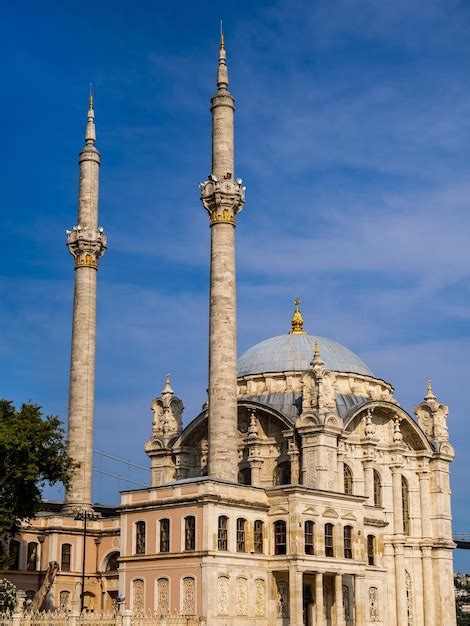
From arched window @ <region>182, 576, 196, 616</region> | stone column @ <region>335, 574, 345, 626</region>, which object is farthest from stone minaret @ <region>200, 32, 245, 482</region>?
stone column @ <region>335, 574, 345, 626</region>

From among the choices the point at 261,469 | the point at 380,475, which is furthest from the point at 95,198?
the point at 380,475

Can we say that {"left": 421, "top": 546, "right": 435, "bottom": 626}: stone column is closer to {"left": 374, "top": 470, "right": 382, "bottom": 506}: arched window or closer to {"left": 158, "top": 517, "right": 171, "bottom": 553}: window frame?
{"left": 374, "top": 470, "right": 382, "bottom": 506}: arched window

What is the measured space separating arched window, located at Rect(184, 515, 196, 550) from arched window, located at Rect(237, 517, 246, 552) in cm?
225

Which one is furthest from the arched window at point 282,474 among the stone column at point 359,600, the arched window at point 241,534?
the arched window at point 241,534

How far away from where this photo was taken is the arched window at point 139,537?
1832 inches

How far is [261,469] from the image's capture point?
57.8 m

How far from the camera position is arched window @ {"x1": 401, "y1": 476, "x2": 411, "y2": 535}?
62656 mm

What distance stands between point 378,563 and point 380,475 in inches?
325

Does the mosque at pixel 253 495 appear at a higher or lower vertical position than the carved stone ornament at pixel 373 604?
higher

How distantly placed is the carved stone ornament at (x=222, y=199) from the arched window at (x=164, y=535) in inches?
628

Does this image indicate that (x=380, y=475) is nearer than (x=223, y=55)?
No

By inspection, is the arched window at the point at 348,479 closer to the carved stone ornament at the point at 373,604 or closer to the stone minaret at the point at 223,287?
the carved stone ornament at the point at 373,604

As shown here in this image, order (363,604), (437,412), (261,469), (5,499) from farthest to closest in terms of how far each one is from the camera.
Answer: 1. (437,412)
2. (261,469)
3. (363,604)
4. (5,499)

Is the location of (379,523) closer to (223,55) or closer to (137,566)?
(137,566)
